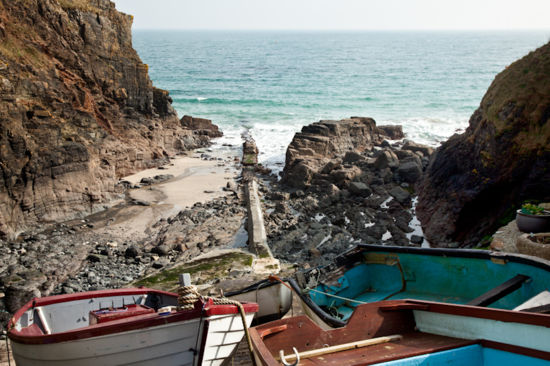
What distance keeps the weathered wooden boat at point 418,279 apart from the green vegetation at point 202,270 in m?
3.98

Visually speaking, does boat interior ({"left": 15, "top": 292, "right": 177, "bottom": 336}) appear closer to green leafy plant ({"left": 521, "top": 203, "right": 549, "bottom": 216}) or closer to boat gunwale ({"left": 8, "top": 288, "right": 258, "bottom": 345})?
boat gunwale ({"left": 8, "top": 288, "right": 258, "bottom": 345})

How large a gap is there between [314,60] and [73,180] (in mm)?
81332

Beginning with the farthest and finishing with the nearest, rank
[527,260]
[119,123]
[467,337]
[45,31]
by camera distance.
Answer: [119,123]
[45,31]
[527,260]
[467,337]

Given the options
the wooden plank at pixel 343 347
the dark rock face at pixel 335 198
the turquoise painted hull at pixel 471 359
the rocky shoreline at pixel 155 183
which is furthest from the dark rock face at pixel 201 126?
the turquoise painted hull at pixel 471 359

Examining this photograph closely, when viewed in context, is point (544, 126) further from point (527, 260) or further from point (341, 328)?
point (341, 328)

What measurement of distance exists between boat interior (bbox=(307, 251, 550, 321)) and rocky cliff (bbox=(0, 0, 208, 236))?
427 inches

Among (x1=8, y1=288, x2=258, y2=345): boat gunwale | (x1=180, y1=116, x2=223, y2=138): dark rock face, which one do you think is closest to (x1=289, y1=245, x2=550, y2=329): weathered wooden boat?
(x1=8, y1=288, x2=258, y2=345): boat gunwale

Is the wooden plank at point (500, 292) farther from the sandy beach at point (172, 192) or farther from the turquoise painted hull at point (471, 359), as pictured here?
the sandy beach at point (172, 192)

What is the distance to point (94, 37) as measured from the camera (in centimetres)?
2066

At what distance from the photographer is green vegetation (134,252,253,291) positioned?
1120cm

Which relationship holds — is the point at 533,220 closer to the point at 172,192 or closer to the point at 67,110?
the point at 172,192

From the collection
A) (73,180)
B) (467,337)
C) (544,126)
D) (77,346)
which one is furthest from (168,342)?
(73,180)

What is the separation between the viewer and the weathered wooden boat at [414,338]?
4621 mm

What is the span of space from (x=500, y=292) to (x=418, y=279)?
1976 mm
